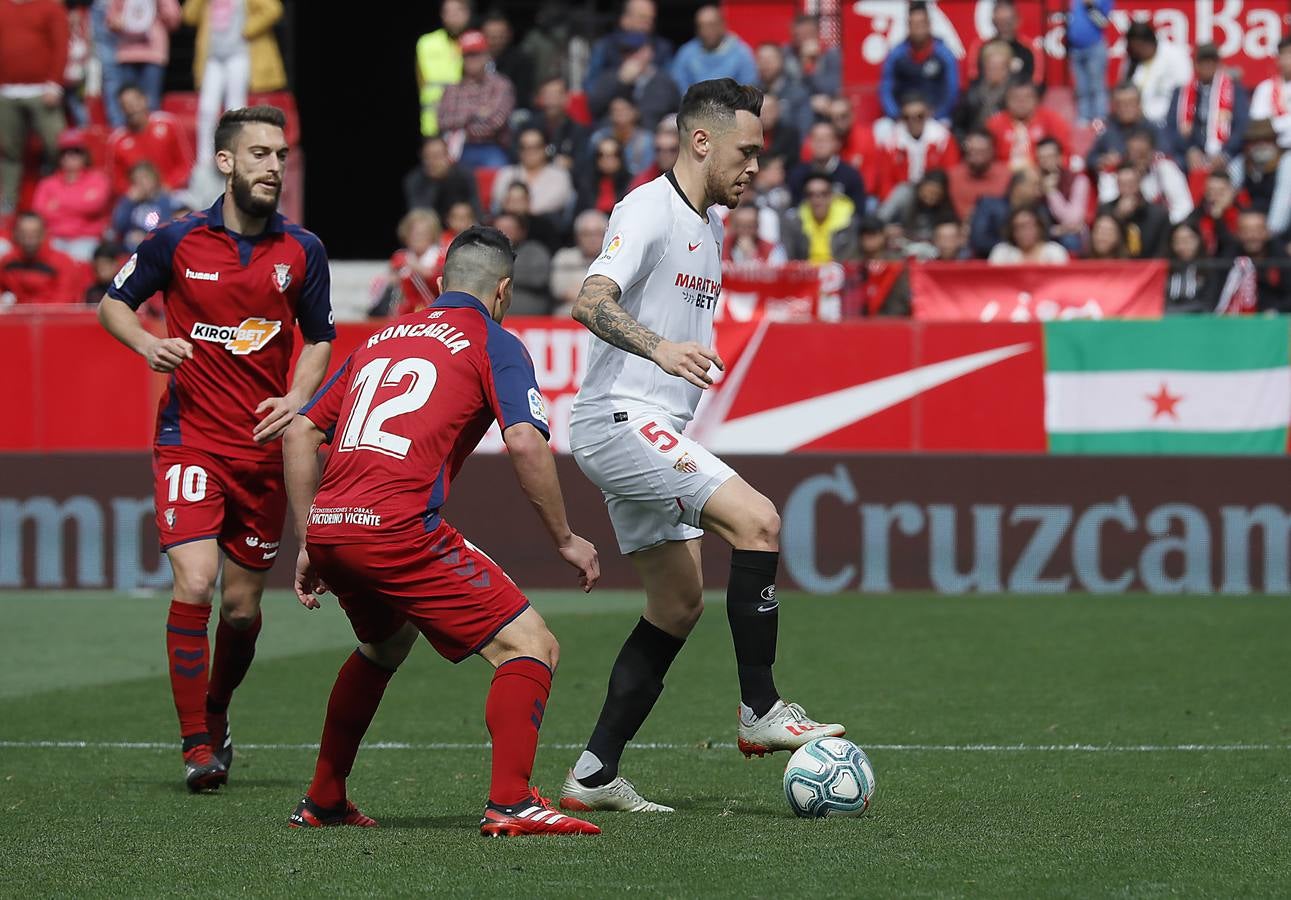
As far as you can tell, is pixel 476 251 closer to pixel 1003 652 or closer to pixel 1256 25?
pixel 1003 652

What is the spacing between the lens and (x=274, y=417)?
7.33 metres

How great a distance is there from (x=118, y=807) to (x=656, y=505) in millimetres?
2112

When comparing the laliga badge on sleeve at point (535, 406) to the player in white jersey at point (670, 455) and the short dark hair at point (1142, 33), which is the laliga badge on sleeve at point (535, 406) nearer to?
the player in white jersey at point (670, 455)

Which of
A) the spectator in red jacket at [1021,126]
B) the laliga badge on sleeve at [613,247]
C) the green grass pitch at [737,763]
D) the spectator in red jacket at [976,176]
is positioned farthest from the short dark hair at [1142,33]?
the laliga badge on sleeve at [613,247]

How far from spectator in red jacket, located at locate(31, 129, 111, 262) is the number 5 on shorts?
44.1 ft

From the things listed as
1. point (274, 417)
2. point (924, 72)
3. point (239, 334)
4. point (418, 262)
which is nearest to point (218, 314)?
point (239, 334)

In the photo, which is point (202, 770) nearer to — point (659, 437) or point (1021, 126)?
point (659, 437)

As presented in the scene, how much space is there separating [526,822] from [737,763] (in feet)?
6.89

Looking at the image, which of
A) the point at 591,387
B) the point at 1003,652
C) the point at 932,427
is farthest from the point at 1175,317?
the point at 591,387

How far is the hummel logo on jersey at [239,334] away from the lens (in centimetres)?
766

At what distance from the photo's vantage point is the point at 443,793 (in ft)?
23.3

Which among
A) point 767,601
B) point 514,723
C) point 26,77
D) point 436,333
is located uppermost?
point 26,77

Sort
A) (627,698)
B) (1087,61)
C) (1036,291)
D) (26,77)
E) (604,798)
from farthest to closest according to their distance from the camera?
1. (26,77)
2. (1087,61)
3. (1036,291)
4. (627,698)
5. (604,798)

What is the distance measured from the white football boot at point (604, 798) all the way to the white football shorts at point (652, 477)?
0.78 m
